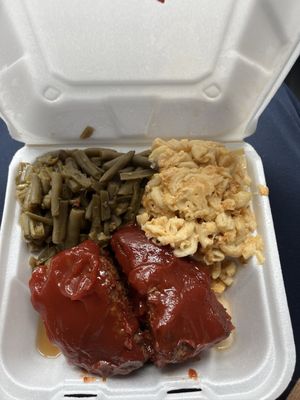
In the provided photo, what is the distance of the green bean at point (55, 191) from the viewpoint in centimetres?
192

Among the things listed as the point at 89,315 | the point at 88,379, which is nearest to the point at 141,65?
the point at 89,315

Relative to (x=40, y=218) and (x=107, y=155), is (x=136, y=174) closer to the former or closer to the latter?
(x=107, y=155)

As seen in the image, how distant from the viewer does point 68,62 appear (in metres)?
1.90

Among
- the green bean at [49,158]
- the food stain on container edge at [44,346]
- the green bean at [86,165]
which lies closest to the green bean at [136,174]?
the green bean at [86,165]

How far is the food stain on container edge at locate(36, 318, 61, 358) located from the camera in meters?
1.90

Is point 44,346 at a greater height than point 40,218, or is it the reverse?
point 40,218

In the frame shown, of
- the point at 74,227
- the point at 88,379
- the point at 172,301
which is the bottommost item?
the point at 88,379

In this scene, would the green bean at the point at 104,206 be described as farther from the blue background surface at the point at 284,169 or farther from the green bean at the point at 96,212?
the blue background surface at the point at 284,169

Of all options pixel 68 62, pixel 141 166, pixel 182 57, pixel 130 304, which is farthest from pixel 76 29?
pixel 130 304

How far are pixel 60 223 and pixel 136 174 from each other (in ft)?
1.25

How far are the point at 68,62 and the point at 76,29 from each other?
0.15 meters

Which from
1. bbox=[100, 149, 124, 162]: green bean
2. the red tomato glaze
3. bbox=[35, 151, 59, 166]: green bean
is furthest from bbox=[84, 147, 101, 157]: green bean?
the red tomato glaze

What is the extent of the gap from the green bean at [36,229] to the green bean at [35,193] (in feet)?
0.22

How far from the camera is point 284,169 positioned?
2.63 meters
